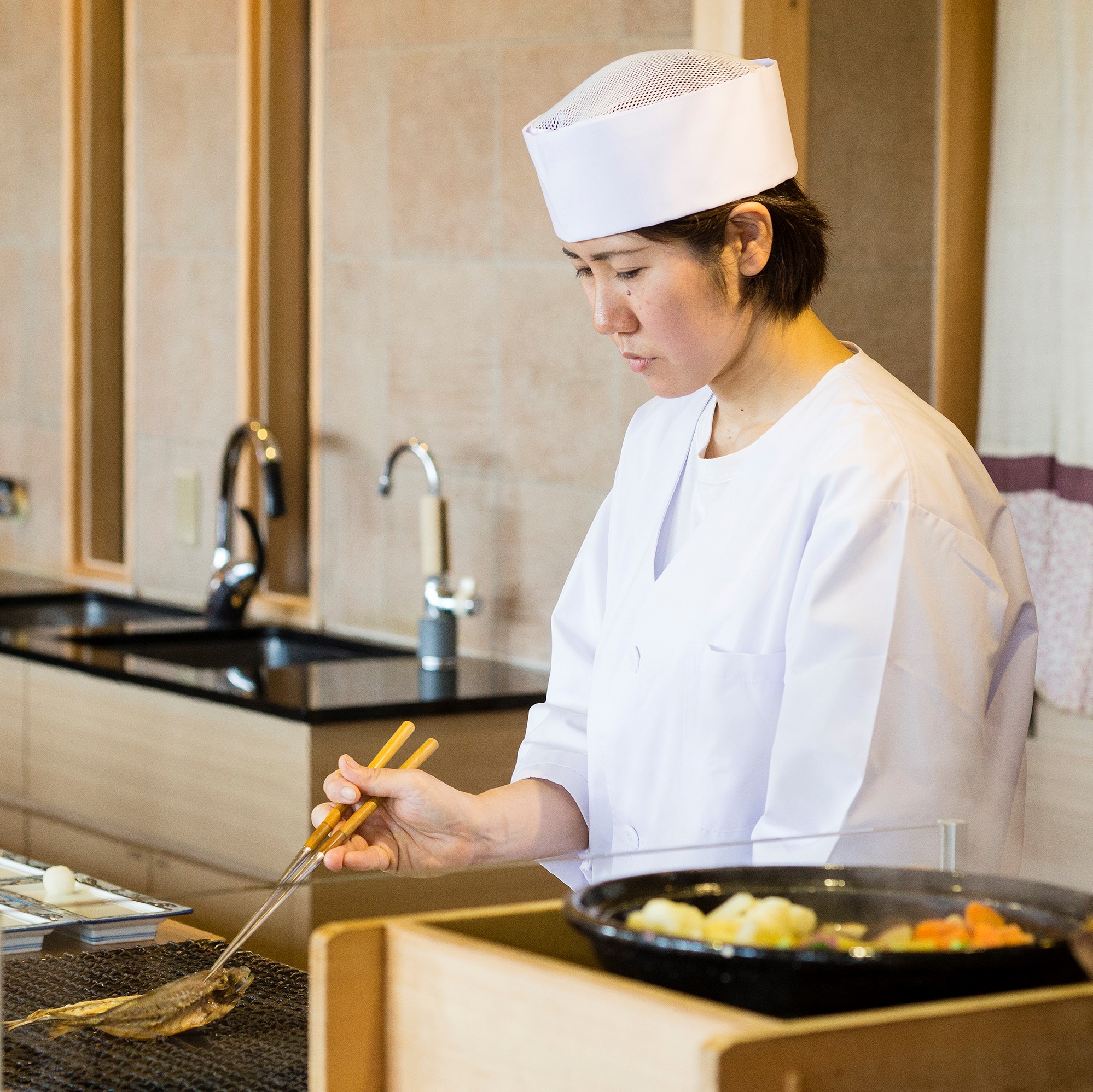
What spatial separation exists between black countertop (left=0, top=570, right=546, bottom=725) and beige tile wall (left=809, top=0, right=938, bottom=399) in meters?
0.73

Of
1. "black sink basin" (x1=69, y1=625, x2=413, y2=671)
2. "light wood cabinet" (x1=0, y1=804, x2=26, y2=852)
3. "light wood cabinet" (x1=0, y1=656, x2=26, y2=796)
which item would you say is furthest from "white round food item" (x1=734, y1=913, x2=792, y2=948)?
"light wood cabinet" (x1=0, y1=656, x2=26, y2=796)

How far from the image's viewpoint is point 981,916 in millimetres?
867

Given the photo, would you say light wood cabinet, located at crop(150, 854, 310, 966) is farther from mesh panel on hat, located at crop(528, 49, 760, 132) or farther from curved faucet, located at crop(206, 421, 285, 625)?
curved faucet, located at crop(206, 421, 285, 625)

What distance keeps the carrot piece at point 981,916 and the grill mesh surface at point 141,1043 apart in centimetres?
38

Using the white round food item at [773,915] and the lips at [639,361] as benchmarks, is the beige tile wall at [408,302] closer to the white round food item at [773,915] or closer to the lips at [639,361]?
the lips at [639,361]

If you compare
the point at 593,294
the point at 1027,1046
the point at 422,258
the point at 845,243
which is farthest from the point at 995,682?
the point at 422,258

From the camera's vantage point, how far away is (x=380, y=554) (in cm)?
302

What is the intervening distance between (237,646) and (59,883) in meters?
1.90

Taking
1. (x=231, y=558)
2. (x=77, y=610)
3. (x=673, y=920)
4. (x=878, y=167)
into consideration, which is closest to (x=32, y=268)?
(x=77, y=610)

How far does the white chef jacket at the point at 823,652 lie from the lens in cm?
130

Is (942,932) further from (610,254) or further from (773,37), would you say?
(773,37)

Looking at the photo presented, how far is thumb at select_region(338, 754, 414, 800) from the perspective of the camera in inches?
52.0

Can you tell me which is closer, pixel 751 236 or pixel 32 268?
pixel 751 236

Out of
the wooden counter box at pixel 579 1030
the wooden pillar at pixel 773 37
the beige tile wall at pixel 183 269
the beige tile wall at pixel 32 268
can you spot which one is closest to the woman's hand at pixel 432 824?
the wooden counter box at pixel 579 1030
